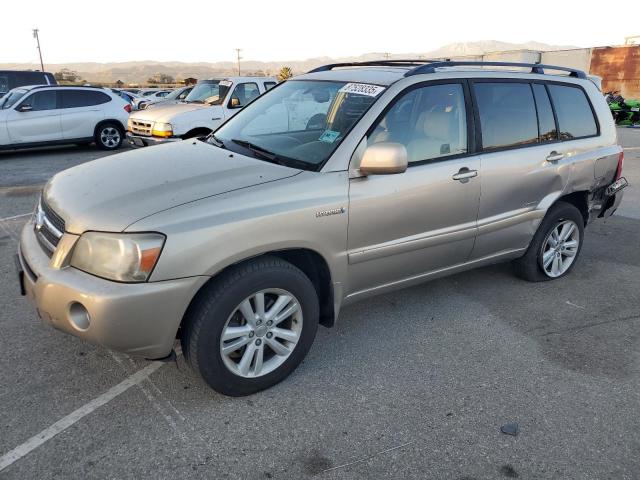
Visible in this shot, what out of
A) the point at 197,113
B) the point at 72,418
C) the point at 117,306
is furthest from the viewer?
the point at 197,113

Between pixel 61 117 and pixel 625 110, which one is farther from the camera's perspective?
→ pixel 625 110

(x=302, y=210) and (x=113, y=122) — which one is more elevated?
(x=302, y=210)

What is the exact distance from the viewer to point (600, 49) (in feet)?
96.0

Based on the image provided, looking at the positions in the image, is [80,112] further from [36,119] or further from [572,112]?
[572,112]

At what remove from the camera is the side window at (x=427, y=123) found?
10.9 ft

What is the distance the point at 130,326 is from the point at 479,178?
2.51 metres

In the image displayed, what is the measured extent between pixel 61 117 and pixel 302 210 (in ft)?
35.1

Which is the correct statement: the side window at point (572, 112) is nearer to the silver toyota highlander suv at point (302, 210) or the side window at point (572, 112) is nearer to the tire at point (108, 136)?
the silver toyota highlander suv at point (302, 210)

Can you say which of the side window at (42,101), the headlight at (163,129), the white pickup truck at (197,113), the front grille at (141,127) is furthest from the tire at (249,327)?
Result: the side window at (42,101)

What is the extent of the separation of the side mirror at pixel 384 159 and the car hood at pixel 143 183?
1.38 ft

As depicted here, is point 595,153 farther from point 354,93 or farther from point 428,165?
point 354,93

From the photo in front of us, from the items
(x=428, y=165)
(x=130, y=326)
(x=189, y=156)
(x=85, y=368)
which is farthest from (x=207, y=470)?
(x=428, y=165)

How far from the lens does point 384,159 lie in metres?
2.93

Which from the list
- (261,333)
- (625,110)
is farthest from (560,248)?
(625,110)
